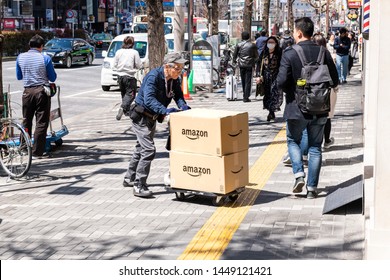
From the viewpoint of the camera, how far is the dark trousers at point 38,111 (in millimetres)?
11250

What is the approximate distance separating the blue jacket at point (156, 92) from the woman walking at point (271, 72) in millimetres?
A: 6280

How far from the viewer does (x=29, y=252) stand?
6602 mm

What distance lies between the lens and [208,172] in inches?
322

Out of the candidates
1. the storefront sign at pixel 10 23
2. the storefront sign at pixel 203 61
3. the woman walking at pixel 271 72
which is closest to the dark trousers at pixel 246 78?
the storefront sign at pixel 203 61

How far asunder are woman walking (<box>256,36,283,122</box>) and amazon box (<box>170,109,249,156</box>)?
255 inches

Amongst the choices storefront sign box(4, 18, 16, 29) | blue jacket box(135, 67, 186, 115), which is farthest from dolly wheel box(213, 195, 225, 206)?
storefront sign box(4, 18, 16, 29)

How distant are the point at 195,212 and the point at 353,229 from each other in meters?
1.68

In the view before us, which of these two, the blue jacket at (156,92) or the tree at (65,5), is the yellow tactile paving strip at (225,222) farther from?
the tree at (65,5)

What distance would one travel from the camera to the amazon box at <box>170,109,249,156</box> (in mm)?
8023

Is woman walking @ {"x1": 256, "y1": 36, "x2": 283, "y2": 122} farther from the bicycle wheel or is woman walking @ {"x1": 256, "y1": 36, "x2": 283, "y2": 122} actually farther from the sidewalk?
the bicycle wheel

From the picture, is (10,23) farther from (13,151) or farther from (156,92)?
(156,92)
